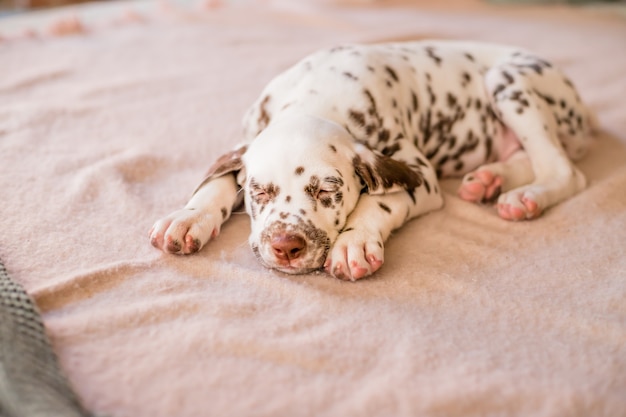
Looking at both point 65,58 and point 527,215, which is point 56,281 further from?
point 65,58

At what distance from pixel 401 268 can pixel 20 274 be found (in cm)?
163

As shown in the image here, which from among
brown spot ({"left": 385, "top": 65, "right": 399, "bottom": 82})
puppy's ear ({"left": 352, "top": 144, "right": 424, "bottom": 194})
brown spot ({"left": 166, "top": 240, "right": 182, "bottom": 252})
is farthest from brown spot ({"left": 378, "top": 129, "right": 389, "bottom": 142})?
brown spot ({"left": 166, "top": 240, "right": 182, "bottom": 252})

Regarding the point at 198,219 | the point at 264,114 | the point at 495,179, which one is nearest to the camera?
the point at 198,219

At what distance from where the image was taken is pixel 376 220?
316 cm

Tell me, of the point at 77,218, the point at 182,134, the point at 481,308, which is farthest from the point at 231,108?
the point at 481,308

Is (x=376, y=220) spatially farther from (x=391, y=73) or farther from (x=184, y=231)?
(x=391, y=73)

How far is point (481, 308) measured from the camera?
9.33 feet

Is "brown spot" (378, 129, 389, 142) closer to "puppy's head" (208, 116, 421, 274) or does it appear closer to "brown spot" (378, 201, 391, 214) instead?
"puppy's head" (208, 116, 421, 274)

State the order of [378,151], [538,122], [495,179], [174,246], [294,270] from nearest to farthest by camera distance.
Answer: [294,270] → [174,246] → [378,151] → [495,179] → [538,122]

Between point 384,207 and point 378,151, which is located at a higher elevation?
point 378,151

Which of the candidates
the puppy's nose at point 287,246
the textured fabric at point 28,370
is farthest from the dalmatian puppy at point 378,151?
the textured fabric at point 28,370

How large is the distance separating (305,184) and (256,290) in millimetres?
500

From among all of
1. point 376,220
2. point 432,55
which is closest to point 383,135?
point 376,220

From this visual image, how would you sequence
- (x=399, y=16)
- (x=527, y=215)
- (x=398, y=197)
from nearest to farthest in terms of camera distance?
1. (x=398, y=197)
2. (x=527, y=215)
3. (x=399, y=16)
